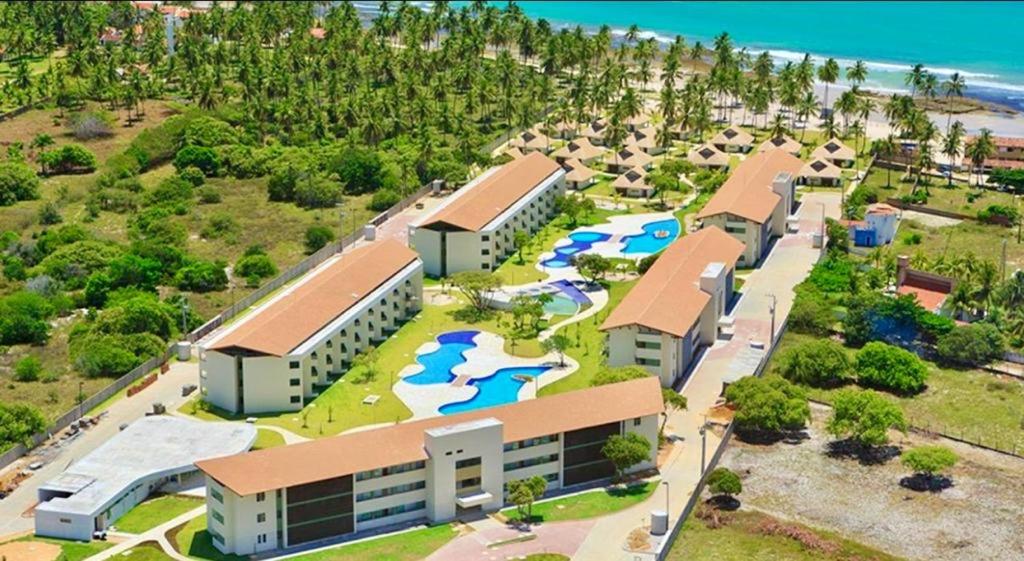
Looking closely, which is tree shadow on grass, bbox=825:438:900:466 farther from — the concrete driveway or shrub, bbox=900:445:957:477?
the concrete driveway

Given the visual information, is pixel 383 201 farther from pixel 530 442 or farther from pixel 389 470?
pixel 389 470

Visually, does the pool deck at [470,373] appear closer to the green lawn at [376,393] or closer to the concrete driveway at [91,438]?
the green lawn at [376,393]

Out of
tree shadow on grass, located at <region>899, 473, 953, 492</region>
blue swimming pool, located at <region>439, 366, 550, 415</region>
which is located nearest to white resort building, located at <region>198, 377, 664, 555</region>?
blue swimming pool, located at <region>439, 366, 550, 415</region>

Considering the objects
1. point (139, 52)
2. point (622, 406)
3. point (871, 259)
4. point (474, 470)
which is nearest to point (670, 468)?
point (622, 406)

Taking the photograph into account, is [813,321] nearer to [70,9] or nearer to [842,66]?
[842,66]

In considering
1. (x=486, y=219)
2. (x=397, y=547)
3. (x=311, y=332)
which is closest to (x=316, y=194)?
(x=486, y=219)

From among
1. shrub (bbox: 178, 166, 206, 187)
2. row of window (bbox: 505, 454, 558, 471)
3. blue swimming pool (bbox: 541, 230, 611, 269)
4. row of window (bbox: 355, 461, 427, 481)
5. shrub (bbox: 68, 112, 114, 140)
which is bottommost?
row of window (bbox: 505, 454, 558, 471)
